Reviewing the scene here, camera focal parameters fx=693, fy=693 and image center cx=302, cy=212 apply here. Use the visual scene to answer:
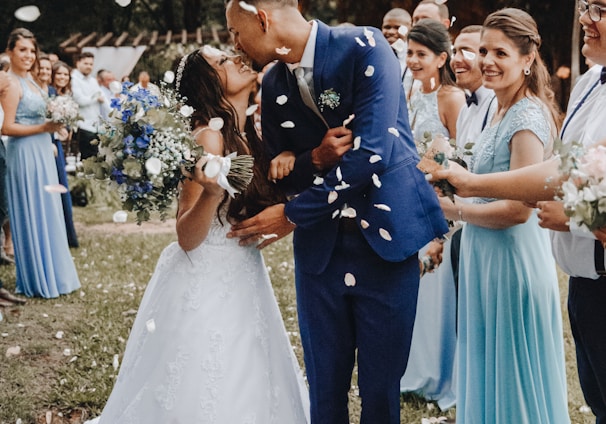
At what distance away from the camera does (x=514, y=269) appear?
3.06 metres

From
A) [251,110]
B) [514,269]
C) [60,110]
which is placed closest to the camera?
Answer: [514,269]

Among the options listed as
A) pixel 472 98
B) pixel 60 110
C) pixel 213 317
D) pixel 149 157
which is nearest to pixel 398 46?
pixel 472 98

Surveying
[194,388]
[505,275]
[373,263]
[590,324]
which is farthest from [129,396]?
[590,324]

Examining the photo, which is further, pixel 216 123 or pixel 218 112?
pixel 218 112

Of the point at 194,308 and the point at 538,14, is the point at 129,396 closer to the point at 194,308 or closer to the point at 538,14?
the point at 194,308

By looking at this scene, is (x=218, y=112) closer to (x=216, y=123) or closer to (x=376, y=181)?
(x=216, y=123)

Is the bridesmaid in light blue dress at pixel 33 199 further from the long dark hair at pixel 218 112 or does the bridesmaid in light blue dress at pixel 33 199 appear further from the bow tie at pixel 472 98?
the bow tie at pixel 472 98

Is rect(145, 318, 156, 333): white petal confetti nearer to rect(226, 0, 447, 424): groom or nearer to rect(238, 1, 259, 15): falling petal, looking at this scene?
rect(226, 0, 447, 424): groom

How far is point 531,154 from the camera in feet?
9.41

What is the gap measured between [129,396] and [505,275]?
1.85m

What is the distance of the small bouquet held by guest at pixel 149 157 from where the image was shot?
262 cm

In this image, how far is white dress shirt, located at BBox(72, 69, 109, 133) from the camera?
11891 mm

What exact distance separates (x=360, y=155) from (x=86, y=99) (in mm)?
10330

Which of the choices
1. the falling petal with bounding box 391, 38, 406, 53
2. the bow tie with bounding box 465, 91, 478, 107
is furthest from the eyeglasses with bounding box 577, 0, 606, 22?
the falling petal with bounding box 391, 38, 406, 53
